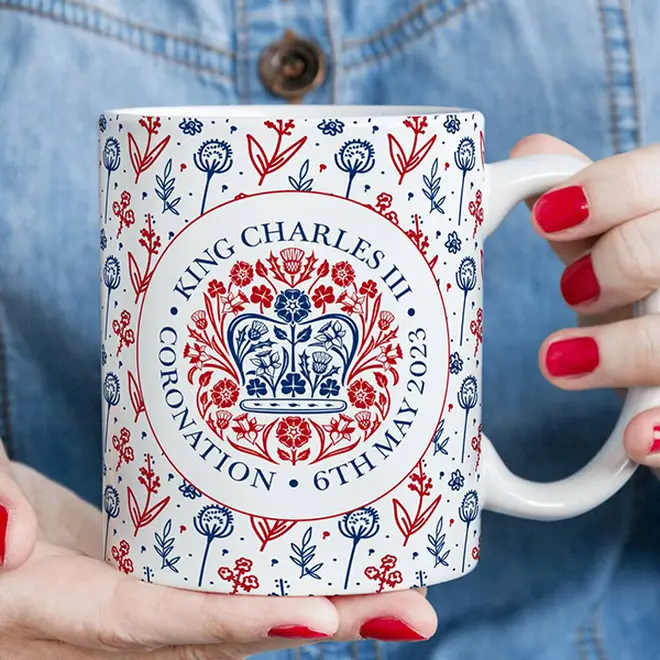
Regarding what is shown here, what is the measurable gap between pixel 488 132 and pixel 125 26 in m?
0.39

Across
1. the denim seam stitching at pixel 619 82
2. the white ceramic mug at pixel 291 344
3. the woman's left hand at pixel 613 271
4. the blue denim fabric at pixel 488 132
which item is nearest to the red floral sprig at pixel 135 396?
the white ceramic mug at pixel 291 344

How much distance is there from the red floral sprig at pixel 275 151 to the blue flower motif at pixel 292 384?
0.12 meters

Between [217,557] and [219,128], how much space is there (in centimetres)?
27

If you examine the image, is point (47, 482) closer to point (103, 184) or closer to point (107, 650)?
point (107, 650)

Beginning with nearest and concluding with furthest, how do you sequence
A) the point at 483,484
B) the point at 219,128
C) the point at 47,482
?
the point at 219,128
the point at 483,484
the point at 47,482

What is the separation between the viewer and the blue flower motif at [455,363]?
0.70 m

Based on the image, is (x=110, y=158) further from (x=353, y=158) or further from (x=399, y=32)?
(x=399, y=32)

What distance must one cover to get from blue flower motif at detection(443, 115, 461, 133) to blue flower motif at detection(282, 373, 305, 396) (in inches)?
7.3

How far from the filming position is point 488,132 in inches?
43.3

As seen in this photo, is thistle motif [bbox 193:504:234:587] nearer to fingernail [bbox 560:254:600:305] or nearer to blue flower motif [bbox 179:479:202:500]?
blue flower motif [bbox 179:479:202:500]

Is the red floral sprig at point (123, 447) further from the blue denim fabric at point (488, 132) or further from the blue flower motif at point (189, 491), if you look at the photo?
the blue denim fabric at point (488, 132)

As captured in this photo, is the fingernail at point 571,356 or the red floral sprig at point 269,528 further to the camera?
the fingernail at point 571,356

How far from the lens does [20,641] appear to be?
83cm

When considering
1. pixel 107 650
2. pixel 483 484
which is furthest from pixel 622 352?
pixel 107 650
